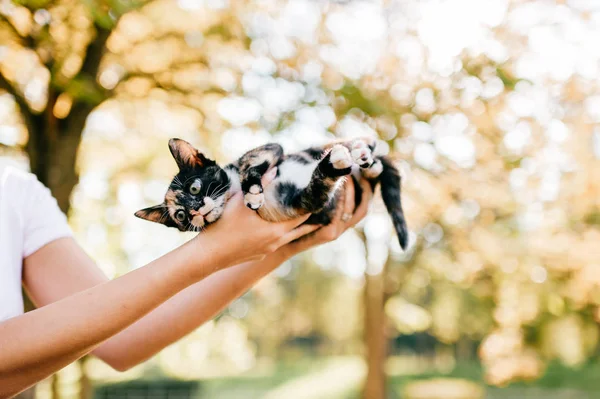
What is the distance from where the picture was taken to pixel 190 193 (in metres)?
2.32

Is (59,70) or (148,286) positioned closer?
(148,286)

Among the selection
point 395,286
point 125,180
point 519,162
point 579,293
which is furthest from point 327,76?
point 395,286

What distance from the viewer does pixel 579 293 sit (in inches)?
383

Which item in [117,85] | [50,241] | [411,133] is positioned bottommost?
[50,241]

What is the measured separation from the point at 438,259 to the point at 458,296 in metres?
13.0

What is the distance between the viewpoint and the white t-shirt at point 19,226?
58.7 inches

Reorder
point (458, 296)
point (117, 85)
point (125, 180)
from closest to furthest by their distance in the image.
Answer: point (117, 85), point (125, 180), point (458, 296)

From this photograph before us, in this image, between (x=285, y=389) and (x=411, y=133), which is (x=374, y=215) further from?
(x=285, y=389)

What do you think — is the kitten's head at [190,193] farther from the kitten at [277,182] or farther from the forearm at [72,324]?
the forearm at [72,324]

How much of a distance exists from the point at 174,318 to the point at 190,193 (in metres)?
0.81

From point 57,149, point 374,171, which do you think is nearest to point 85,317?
point 374,171

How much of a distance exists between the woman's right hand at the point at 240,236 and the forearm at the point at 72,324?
0.57ft

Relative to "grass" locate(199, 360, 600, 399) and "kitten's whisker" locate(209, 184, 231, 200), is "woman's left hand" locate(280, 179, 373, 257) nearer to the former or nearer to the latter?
"kitten's whisker" locate(209, 184, 231, 200)

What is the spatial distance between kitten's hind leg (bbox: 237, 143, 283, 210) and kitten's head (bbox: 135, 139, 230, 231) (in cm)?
12
